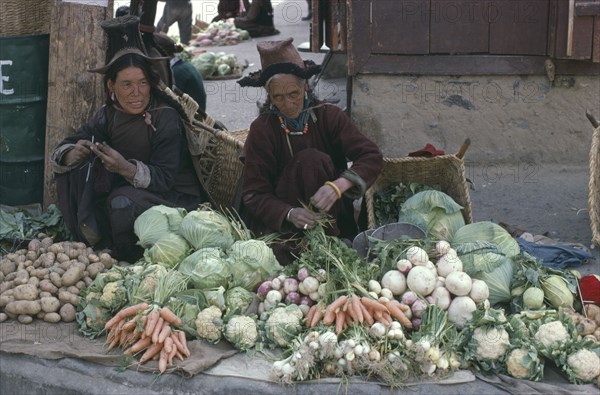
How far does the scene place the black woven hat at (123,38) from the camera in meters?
5.16

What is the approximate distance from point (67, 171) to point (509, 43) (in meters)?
3.34

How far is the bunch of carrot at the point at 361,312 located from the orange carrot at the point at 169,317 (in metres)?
0.60

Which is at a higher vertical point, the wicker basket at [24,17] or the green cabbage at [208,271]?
the wicker basket at [24,17]

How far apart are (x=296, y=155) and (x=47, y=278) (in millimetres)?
1457

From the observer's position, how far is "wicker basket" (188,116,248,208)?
580cm

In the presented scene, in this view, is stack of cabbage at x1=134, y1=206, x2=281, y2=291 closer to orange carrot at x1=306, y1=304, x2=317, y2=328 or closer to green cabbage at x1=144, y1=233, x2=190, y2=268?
green cabbage at x1=144, y1=233, x2=190, y2=268

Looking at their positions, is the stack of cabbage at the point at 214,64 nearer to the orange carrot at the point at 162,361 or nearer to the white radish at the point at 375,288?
the white radish at the point at 375,288

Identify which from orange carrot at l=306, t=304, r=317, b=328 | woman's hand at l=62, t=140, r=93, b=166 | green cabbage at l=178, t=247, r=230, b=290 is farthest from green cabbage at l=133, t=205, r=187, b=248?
orange carrot at l=306, t=304, r=317, b=328

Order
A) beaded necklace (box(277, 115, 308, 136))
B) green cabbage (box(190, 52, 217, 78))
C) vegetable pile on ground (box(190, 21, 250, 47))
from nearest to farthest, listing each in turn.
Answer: beaded necklace (box(277, 115, 308, 136)) → green cabbage (box(190, 52, 217, 78)) → vegetable pile on ground (box(190, 21, 250, 47))

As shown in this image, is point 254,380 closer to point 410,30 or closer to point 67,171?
point 67,171

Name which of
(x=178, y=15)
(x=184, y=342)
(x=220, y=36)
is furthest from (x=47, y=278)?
(x=220, y=36)

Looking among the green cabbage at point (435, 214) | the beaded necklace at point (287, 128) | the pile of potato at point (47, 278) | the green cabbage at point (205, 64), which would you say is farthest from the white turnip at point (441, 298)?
the green cabbage at point (205, 64)

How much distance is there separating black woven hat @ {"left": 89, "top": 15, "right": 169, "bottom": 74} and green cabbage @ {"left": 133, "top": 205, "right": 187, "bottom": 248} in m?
0.88

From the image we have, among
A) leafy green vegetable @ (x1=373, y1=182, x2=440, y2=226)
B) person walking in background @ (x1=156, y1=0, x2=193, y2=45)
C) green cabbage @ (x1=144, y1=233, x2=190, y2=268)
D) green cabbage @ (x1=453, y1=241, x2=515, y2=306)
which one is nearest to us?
green cabbage @ (x1=453, y1=241, x2=515, y2=306)
